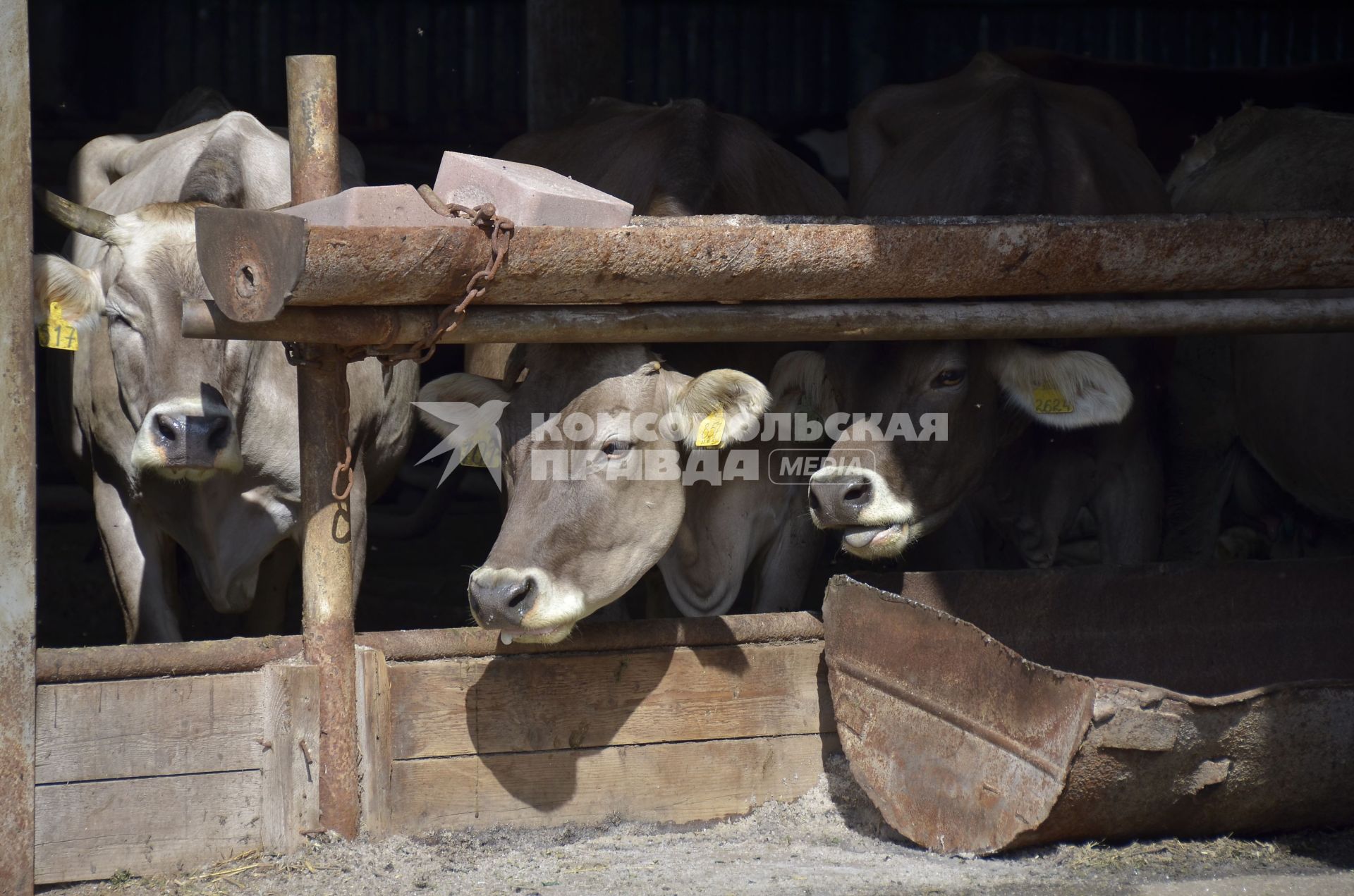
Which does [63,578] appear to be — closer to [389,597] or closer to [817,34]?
[389,597]

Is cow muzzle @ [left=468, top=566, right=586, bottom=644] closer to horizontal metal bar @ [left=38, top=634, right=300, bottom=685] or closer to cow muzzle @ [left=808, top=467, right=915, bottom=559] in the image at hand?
horizontal metal bar @ [left=38, top=634, right=300, bottom=685]

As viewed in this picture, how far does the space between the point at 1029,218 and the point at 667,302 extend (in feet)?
2.86

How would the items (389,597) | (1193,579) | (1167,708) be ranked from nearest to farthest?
(1167,708), (1193,579), (389,597)

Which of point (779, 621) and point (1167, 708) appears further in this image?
point (779, 621)

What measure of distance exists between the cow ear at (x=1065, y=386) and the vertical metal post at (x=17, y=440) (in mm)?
2460

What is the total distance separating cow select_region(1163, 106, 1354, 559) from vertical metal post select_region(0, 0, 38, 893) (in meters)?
3.58

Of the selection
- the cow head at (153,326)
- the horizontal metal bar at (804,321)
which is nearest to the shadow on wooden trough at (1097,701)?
the horizontal metal bar at (804,321)

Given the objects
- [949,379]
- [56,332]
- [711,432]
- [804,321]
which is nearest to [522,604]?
[711,432]

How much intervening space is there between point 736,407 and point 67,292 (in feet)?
6.36

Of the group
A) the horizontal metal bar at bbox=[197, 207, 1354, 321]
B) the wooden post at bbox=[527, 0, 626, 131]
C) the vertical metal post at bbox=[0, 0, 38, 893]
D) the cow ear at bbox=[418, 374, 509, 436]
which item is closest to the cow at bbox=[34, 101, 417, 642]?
the cow ear at bbox=[418, 374, 509, 436]

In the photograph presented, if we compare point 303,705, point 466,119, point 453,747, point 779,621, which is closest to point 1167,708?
point 779,621

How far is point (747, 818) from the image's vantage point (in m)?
3.63

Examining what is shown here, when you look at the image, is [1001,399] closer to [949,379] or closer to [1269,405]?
[949,379]

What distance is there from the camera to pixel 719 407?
375 cm
